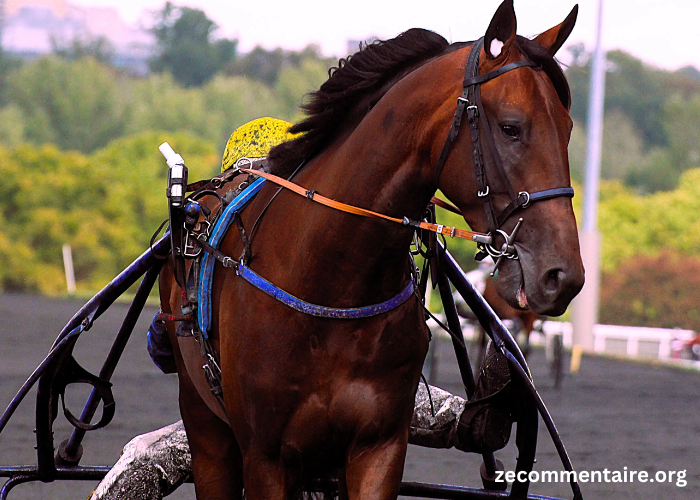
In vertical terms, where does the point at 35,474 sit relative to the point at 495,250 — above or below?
below

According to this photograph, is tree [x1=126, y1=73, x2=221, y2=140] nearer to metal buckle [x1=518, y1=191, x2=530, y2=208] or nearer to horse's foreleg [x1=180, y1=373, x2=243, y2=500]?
horse's foreleg [x1=180, y1=373, x2=243, y2=500]

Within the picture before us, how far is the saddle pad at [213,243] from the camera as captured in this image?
284 cm

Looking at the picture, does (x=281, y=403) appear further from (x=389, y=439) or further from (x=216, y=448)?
(x=216, y=448)

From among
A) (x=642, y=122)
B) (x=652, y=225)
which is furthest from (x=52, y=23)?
(x=652, y=225)

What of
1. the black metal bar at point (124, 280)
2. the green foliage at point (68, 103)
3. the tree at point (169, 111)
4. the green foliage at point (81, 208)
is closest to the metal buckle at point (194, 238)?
the black metal bar at point (124, 280)

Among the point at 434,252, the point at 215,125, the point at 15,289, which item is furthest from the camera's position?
the point at 215,125

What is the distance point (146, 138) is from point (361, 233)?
3079cm

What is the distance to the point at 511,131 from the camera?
7.19 ft

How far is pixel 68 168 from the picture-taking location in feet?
107

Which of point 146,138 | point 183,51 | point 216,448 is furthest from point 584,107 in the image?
point 216,448

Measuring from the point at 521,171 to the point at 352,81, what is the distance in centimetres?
61

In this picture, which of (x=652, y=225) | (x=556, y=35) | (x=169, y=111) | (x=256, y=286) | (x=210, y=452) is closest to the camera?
(x=556, y=35)

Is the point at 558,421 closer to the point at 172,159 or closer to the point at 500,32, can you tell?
the point at 172,159

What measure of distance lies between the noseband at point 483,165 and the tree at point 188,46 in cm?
4266
